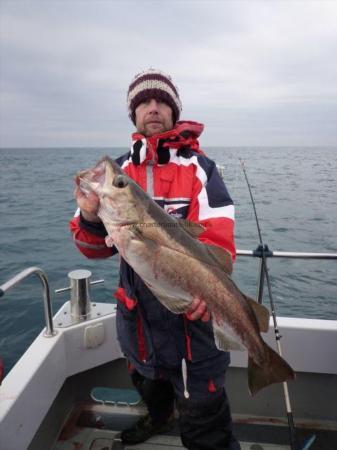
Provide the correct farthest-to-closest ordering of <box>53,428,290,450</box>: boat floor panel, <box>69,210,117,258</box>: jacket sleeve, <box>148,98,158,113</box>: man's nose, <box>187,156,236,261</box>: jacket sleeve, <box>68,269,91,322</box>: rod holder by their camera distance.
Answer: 1. <box>68,269,91,322</box>: rod holder
2. <box>53,428,290,450</box>: boat floor panel
3. <box>148,98,158,113</box>: man's nose
4. <box>69,210,117,258</box>: jacket sleeve
5. <box>187,156,236,261</box>: jacket sleeve

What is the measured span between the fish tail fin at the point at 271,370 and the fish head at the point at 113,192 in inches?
52.6

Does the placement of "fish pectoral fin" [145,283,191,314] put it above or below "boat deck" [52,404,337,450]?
above

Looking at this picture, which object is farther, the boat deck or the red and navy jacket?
the boat deck

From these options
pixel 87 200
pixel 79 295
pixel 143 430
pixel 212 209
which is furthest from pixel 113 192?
pixel 143 430

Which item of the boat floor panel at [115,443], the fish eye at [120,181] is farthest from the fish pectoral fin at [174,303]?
the boat floor panel at [115,443]

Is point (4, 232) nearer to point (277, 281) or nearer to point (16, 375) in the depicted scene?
point (277, 281)

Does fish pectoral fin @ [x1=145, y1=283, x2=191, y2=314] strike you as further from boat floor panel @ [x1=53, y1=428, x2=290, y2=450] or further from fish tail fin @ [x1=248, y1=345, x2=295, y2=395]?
boat floor panel @ [x1=53, y1=428, x2=290, y2=450]

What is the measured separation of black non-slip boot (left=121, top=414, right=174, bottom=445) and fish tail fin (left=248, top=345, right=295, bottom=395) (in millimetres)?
1734

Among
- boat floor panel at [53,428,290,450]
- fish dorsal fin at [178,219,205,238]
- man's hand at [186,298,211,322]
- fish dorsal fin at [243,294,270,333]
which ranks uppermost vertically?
fish dorsal fin at [178,219,205,238]

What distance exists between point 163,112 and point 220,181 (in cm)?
89

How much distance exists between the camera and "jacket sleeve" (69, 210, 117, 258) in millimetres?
2764

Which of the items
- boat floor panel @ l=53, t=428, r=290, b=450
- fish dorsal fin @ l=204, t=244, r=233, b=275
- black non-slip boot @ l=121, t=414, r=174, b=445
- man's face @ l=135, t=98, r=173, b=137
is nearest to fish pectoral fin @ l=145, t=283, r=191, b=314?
fish dorsal fin @ l=204, t=244, r=233, b=275

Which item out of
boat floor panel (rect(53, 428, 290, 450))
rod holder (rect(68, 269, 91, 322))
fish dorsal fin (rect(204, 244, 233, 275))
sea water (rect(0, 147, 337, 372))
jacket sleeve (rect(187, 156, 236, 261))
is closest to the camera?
fish dorsal fin (rect(204, 244, 233, 275))

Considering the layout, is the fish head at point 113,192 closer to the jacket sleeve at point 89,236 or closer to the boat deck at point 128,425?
the jacket sleeve at point 89,236
